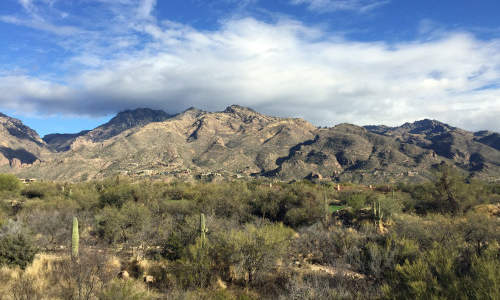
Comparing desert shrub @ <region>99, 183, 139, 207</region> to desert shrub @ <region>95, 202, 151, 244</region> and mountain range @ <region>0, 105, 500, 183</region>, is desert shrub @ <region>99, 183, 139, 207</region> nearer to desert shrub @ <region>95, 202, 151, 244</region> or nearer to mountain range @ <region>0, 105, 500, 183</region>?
desert shrub @ <region>95, 202, 151, 244</region>

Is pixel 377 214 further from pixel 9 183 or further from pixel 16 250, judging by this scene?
pixel 9 183

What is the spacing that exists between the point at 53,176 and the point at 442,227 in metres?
160

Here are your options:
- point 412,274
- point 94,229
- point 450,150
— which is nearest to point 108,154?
point 94,229

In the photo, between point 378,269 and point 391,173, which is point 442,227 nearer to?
point 378,269

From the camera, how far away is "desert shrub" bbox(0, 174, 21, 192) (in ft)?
163

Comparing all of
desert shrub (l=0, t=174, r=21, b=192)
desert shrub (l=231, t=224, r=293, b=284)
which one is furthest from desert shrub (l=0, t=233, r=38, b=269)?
desert shrub (l=0, t=174, r=21, b=192)

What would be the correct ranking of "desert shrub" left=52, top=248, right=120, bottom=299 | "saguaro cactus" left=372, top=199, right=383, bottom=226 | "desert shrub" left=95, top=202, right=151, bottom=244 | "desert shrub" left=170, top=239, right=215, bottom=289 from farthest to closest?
1. "saguaro cactus" left=372, top=199, right=383, bottom=226
2. "desert shrub" left=95, top=202, right=151, bottom=244
3. "desert shrub" left=170, top=239, right=215, bottom=289
4. "desert shrub" left=52, top=248, right=120, bottom=299

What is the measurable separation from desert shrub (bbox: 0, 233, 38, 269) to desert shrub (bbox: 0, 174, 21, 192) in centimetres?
4411

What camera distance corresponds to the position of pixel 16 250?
14.9m

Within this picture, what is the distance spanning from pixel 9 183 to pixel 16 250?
47.4 meters

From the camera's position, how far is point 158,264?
1623 cm

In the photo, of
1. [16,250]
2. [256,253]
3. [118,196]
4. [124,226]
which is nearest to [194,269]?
[256,253]

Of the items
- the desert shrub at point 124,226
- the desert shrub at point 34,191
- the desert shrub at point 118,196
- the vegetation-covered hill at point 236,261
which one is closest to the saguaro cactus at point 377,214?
the vegetation-covered hill at point 236,261

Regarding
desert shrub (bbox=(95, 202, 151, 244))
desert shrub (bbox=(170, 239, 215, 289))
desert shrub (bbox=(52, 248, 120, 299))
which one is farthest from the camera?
desert shrub (bbox=(95, 202, 151, 244))
